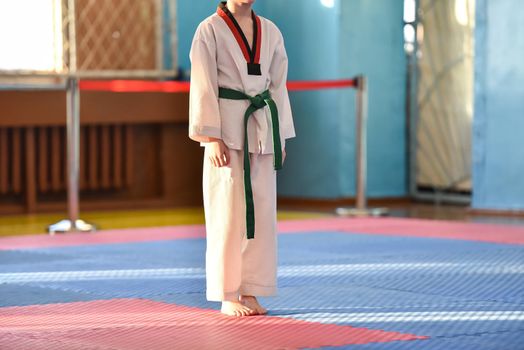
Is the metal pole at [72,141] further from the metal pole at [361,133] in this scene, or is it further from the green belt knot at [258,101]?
the green belt knot at [258,101]

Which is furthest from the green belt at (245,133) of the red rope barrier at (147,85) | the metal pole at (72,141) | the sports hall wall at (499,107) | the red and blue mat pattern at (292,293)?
the sports hall wall at (499,107)

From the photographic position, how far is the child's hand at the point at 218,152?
12.1 feet

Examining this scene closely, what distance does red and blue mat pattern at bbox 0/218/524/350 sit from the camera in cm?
329

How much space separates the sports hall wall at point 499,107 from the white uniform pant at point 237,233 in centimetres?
453

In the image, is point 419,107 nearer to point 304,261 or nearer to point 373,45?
point 373,45

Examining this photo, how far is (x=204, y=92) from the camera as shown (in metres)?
3.69

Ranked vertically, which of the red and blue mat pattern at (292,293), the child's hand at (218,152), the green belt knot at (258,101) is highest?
the green belt knot at (258,101)

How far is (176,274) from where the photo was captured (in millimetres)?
4840

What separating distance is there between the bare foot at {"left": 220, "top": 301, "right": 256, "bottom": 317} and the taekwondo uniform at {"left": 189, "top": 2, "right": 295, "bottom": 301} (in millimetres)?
20

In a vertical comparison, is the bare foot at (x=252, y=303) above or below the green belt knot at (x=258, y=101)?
below

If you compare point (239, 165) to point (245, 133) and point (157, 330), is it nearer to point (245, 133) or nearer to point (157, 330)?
point (245, 133)

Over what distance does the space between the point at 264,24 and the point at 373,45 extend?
17.6 feet

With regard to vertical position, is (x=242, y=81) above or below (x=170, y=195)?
above

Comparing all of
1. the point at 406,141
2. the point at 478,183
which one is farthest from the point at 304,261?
the point at 406,141
